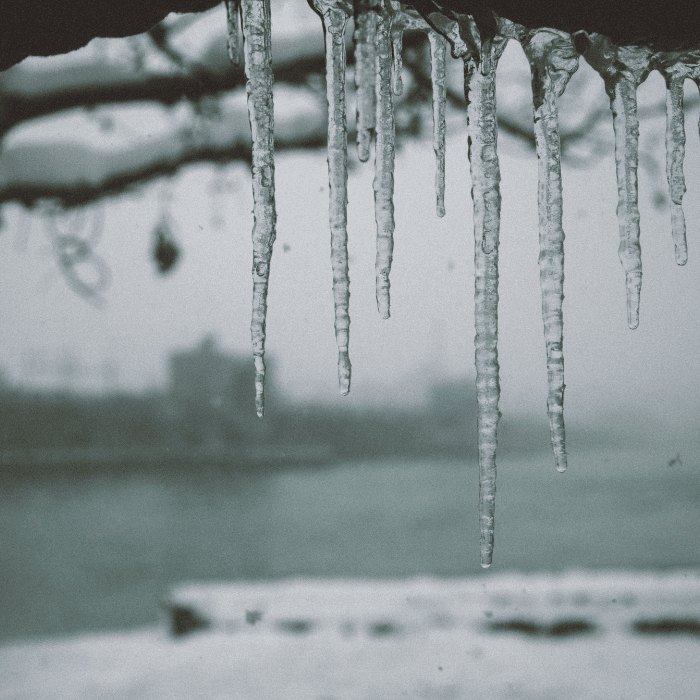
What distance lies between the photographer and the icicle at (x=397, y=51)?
3.04 ft

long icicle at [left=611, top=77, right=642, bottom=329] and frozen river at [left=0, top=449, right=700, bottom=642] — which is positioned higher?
long icicle at [left=611, top=77, right=642, bottom=329]

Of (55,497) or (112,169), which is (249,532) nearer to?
(55,497)

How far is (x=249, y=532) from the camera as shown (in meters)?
20.4

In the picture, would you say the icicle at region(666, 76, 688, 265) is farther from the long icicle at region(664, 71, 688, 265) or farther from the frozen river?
the frozen river

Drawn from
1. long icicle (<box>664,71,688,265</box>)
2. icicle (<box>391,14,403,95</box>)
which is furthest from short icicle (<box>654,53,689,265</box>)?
icicle (<box>391,14,403,95</box>)

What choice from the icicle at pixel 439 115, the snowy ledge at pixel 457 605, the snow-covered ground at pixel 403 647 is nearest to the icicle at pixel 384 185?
the icicle at pixel 439 115

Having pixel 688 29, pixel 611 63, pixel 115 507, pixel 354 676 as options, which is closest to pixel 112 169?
pixel 611 63

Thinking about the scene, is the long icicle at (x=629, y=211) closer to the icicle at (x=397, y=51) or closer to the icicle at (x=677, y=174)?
the icicle at (x=677, y=174)

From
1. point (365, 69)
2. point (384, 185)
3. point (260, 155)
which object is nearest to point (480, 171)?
point (384, 185)

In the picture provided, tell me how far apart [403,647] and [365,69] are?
4.19 meters

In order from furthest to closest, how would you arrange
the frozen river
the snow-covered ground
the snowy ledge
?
the frozen river < the snowy ledge < the snow-covered ground

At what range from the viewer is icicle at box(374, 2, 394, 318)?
1.01m

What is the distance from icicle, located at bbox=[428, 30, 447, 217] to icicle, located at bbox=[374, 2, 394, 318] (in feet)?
0.36

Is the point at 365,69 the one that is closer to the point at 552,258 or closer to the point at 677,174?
the point at 552,258
